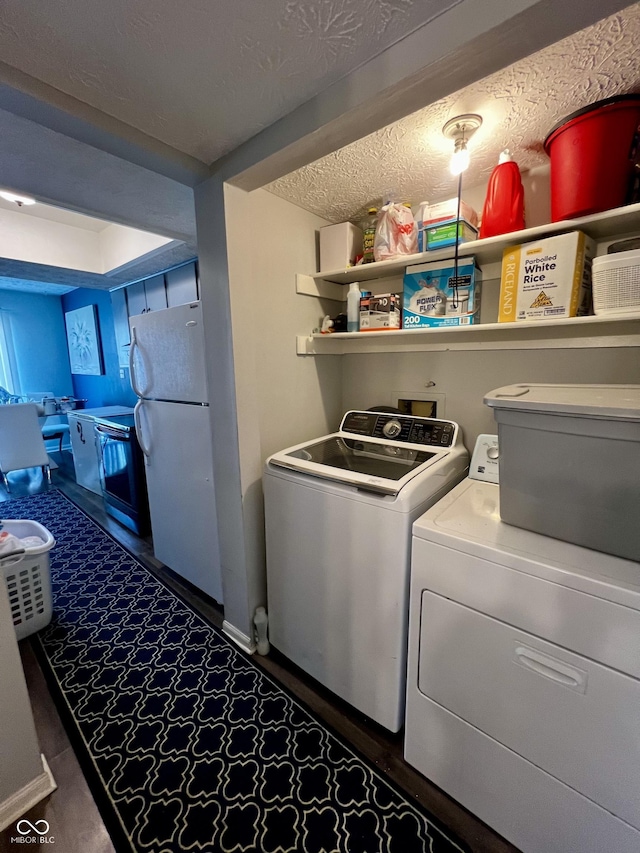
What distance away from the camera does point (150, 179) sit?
1.64 meters

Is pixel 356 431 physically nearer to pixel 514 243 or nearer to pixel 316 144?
pixel 514 243

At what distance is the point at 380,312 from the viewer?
167 cm

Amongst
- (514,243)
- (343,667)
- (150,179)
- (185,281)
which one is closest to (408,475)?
(343,667)

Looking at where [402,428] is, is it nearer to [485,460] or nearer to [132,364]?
[485,460]

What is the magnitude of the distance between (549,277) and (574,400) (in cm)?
58

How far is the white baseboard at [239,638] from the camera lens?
65.9 inches

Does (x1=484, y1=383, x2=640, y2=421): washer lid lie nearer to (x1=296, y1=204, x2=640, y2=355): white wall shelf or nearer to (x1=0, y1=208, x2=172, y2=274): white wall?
(x1=296, y1=204, x2=640, y2=355): white wall shelf

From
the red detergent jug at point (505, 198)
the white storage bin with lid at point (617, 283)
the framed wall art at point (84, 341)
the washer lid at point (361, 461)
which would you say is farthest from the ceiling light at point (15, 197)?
the white storage bin with lid at point (617, 283)

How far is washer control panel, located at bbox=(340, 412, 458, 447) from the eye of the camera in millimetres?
1595

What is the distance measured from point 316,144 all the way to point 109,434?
2.66 m

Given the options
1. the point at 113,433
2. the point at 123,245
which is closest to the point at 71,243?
the point at 123,245

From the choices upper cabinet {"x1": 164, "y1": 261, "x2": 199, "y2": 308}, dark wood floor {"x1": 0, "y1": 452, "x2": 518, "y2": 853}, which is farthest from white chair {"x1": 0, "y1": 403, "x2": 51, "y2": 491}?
dark wood floor {"x1": 0, "y1": 452, "x2": 518, "y2": 853}

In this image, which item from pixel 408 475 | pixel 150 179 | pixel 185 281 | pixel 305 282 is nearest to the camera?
pixel 408 475

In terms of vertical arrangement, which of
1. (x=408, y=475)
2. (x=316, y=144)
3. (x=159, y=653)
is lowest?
(x=159, y=653)
